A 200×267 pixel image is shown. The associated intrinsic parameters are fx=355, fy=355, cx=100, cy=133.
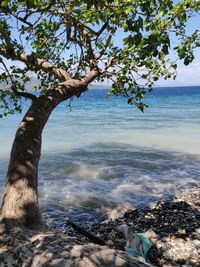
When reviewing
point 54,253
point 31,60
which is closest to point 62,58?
point 31,60

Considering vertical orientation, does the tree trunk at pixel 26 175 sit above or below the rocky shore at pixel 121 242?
above

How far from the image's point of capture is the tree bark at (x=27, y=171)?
5.31m

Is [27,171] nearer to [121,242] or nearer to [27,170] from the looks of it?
[27,170]

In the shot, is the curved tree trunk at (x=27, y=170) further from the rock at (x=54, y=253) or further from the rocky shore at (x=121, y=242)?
the rock at (x=54, y=253)

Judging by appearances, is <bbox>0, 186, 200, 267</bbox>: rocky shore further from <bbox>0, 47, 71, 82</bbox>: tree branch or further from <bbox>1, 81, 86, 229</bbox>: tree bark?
<bbox>0, 47, 71, 82</bbox>: tree branch

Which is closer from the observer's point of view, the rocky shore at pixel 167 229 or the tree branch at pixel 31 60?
the rocky shore at pixel 167 229

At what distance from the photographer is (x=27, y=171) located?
5.74 m

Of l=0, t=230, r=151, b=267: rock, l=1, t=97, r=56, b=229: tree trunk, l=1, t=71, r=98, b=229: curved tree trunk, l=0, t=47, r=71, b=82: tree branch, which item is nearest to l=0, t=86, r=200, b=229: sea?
l=0, t=47, r=71, b=82: tree branch

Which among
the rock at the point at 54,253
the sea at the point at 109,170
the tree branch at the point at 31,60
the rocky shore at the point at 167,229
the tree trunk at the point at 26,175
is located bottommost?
the sea at the point at 109,170

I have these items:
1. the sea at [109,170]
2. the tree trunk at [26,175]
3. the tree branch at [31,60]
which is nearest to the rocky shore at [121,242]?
the tree trunk at [26,175]

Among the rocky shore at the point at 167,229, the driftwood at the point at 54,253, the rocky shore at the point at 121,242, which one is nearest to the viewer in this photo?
the driftwood at the point at 54,253

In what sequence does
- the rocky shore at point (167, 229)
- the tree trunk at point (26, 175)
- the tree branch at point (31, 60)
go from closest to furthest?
1. the tree trunk at point (26, 175)
2. the rocky shore at point (167, 229)
3. the tree branch at point (31, 60)

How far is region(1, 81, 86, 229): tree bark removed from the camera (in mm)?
5309

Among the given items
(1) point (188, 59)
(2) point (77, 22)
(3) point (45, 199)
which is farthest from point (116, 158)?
(1) point (188, 59)
